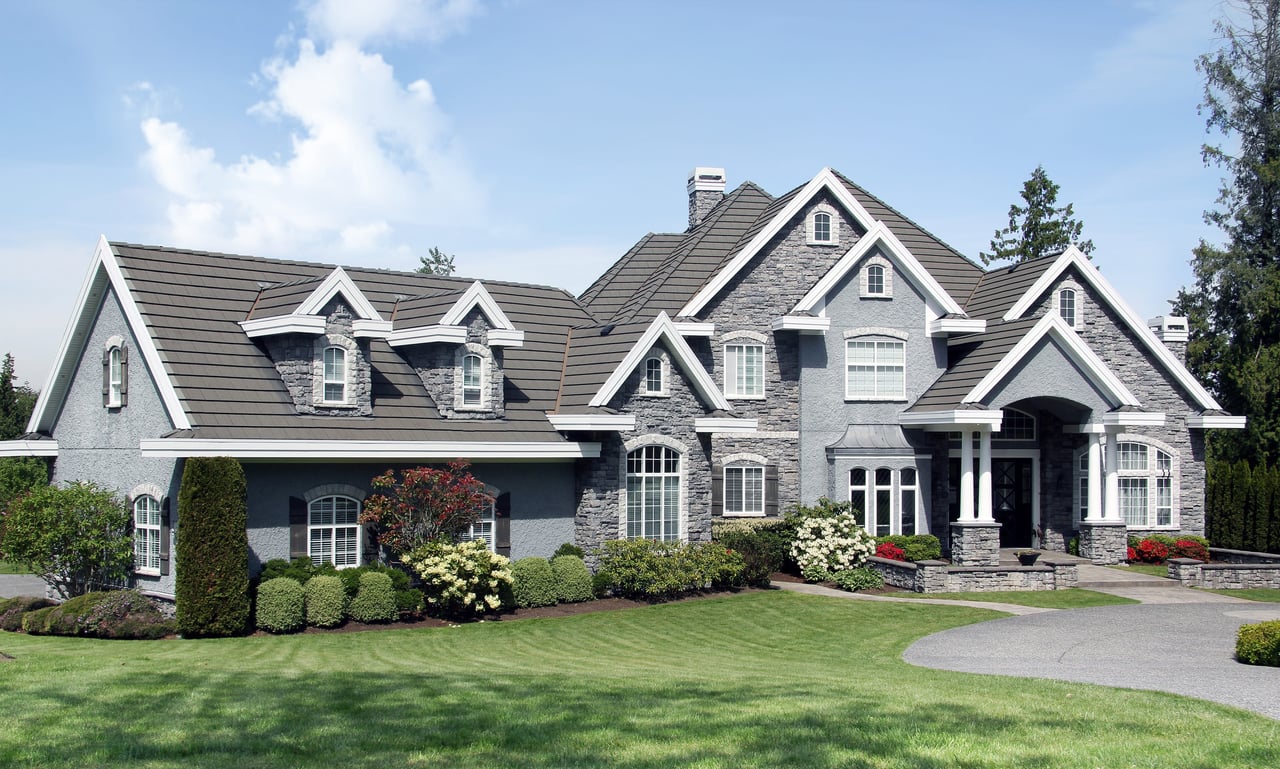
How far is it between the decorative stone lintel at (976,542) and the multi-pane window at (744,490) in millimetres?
4982

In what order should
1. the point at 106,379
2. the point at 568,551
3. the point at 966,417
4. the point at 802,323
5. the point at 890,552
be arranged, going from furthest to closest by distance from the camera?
1. the point at 802,323
2. the point at 890,552
3. the point at 966,417
4. the point at 568,551
5. the point at 106,379

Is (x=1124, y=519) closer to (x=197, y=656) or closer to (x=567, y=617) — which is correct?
(x=567, y=617)

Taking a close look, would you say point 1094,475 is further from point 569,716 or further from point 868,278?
point 569,716

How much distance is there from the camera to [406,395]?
2497 cm

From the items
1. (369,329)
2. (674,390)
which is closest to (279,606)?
(369,329)

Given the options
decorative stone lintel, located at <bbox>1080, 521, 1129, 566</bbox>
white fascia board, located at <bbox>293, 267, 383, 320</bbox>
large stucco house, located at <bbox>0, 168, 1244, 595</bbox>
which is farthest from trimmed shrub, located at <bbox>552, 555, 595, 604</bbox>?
decorative stone lintel, located at <bbox>1080, 521, 1129, 566</bbox>

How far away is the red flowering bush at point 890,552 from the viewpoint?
2912 cm

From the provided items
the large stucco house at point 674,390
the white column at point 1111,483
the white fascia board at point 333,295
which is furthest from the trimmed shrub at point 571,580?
the white column at point 1111,483

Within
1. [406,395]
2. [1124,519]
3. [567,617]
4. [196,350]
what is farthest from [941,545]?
[196,350]

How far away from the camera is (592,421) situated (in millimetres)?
25250

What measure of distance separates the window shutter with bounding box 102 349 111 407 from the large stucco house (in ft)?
0.26

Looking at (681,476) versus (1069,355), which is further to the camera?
(1069,355)

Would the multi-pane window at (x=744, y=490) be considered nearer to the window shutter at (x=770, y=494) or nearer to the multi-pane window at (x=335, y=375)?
the window shutter at (x=770, y=494)

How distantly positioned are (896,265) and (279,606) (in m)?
18.5
